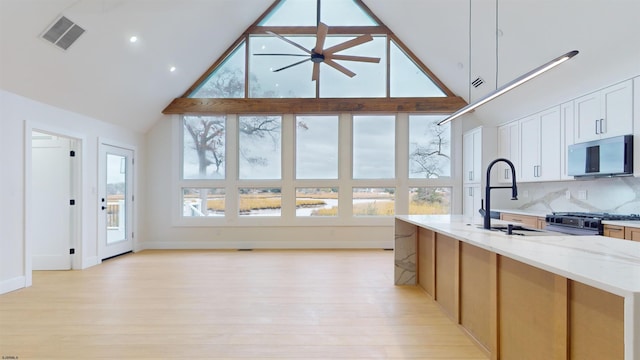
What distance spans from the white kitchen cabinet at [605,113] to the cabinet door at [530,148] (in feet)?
2.34

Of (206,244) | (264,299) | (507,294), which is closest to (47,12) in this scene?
(264,299)

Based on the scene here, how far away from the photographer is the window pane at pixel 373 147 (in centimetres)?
633

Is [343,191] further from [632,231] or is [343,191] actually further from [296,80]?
[632,231]

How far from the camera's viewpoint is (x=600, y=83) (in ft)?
12.1

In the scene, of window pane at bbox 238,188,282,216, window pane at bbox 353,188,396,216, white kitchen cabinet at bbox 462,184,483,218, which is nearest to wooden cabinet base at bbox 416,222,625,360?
white kitchen cabinet at bbox 462,184,483,218

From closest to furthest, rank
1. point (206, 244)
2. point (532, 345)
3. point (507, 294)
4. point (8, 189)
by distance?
point (532, 345) → point (507, 294) → point (8, 189) → point (206, 244)

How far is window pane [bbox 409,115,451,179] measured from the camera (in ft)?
20.7

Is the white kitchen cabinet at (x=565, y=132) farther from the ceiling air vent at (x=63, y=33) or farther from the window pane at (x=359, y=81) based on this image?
the ceiling air vent at (x=63, y=33)

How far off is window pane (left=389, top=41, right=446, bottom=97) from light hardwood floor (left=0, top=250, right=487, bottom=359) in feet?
12.0

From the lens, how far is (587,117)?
3887 mm

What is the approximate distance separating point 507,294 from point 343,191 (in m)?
4.36

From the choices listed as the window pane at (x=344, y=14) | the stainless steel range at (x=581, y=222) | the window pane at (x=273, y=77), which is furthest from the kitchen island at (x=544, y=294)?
the window pane at (x=344, y=14)

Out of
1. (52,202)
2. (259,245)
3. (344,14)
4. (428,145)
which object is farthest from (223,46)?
(428,145)

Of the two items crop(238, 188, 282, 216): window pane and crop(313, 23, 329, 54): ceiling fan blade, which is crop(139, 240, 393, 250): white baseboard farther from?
crop(313, 23, 329, 54): ceiling fan blade
